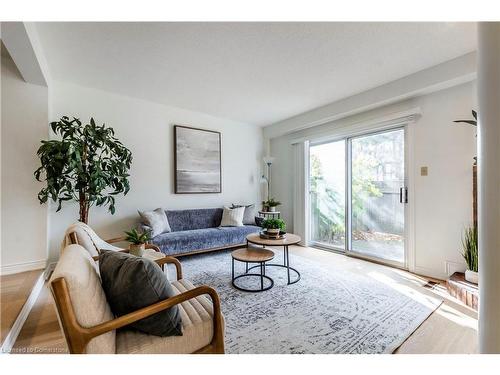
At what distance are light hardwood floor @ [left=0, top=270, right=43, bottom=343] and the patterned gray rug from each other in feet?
4.96

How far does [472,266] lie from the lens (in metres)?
2.41

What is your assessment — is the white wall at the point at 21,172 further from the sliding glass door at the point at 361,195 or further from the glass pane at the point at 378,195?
the glass pane at the point at 378,195

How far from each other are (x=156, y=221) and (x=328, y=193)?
3021mm

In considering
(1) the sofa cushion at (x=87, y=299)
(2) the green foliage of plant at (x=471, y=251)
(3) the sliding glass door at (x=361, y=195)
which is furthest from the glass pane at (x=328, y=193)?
(1) the sofa cushion at (x=87, y=299)

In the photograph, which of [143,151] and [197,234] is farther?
[143,151]

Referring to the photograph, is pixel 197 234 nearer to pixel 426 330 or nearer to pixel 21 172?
pixel 21 172

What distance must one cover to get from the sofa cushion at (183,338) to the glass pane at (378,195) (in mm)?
3114

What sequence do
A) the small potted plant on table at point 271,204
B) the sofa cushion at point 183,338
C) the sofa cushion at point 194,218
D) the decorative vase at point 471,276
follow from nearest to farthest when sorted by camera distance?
1. the sofa cushion at point 183,338
2. the decorative vase at point 471,276
3. the sofa cushion at point 194,218
4. the small potted plant on table at point 271,204

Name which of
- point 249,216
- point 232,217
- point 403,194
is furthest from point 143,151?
point 403,194

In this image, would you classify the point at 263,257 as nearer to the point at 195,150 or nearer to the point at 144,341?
the point at 144,341

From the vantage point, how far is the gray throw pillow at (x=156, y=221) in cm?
332

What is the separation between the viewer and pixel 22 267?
276 centimetres
